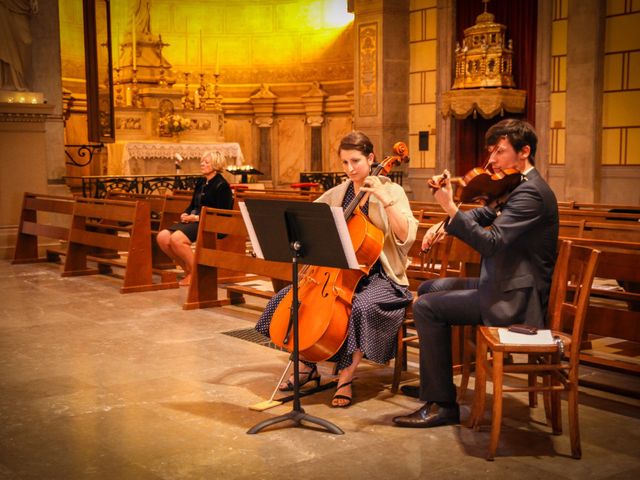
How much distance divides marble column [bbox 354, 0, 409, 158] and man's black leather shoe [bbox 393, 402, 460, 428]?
10.1m

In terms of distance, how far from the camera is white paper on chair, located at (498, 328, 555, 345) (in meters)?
3.34

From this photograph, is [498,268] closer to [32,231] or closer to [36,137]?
[32,231]

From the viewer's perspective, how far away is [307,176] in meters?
14.3

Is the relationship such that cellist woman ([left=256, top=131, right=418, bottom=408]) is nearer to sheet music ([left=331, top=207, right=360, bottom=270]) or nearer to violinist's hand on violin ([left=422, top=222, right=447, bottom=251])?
violinist's hand on violin ([left=422, top=222, right=447, bottom=251])

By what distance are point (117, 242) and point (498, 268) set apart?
17.0ft

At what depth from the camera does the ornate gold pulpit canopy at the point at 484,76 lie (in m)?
11.8

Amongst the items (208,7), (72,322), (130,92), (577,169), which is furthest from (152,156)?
(72,322)

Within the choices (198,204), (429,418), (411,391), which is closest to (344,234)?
(429,418)

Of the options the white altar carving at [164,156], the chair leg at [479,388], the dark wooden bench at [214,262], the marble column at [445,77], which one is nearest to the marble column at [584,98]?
the marble column at [445,77]

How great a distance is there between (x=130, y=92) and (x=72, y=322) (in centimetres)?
1003

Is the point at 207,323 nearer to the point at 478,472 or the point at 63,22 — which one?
the point at 478,472

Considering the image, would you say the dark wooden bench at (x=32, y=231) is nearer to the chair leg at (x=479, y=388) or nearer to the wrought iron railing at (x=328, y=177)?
the wrought iron railing at (x=328, y=177)

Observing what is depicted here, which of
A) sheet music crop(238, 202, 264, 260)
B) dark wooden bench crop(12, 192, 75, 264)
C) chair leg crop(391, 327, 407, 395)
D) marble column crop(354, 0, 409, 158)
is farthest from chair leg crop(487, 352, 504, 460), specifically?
marble column crop(354, 0, 409, 158)

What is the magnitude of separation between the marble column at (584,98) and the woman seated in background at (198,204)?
560cm
